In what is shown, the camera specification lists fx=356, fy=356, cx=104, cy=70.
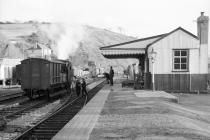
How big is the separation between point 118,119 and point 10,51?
87.6 m

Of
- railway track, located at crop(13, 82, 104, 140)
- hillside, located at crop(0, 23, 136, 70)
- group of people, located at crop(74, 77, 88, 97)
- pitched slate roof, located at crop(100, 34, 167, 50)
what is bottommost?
railway track, located at crop(13, 82, 104, 140)

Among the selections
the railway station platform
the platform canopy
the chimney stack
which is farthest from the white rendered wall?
the railway station platform

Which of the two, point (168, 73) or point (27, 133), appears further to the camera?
point (168, 73)

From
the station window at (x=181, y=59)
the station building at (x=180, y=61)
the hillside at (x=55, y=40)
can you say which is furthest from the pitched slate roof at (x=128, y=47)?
the hillside at (x=55, y=40)

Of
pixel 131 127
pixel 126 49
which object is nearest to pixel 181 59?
pixel 126 49

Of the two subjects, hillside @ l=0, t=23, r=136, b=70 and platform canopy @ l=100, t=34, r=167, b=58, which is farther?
hillside @ l=0, t=23, r=136, b=70

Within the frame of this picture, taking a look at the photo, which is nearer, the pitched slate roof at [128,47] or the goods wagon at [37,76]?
the goods wagon at [37,76]

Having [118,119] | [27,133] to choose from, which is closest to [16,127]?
[27,133]

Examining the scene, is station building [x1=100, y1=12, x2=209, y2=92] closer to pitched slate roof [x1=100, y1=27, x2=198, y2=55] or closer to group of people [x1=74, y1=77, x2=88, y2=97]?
pitched slate roof [x1=100, y1=27, x2=198, y2=55]

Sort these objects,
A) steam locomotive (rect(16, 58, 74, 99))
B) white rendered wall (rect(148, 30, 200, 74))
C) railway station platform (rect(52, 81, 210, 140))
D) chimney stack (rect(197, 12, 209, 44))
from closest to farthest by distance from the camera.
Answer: railway station platform (rect(52, 81, 210, 140)) < steam locomotive (rect(16, 58, 74, 99)) < white rendered wall (rect(148, 30, 200, 74)) < chimney stack (rect(197, 12, 209, 44))

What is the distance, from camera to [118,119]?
1307 centimetres

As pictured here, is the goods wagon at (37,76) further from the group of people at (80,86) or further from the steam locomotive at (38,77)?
the group of people at (80,86)

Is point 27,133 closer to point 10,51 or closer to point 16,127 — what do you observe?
point 16,127

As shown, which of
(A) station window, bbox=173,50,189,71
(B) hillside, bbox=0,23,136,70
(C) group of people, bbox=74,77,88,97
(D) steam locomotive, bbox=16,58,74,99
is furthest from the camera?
(B) hillside, bbox=0,23,136,70
